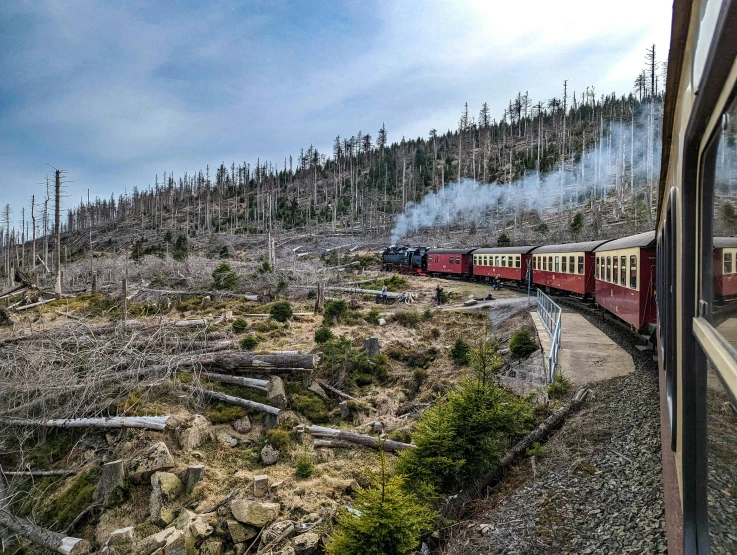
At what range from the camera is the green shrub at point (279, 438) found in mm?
9914

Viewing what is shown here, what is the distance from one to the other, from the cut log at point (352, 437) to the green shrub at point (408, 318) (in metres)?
8.99

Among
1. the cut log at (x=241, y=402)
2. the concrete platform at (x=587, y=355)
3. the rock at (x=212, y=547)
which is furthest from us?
the cut log at (x=241, y=402)

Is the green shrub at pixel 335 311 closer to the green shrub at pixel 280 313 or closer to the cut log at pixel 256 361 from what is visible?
the green shrub at pixel 280 313

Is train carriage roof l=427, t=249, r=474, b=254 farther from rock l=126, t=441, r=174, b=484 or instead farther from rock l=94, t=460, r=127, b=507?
rock l=94, t=460, r=127, b=507

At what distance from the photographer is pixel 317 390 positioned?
496 inches

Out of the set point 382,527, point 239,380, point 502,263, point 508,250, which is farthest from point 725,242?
point 502,263

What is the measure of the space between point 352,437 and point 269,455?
2039 mm

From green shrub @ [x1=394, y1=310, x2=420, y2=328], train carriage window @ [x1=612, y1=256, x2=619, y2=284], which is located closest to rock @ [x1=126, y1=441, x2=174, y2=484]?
train carriage window @ [x1=612, y1=256, x2=619, y2=284]

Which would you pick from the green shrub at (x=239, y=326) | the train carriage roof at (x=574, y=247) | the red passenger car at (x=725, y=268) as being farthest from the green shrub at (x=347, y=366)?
the red passenger car at (x=725, y=268)

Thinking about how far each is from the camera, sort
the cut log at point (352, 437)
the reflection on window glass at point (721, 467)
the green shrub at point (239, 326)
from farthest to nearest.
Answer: the green shrub at point (239, 326), the cut log at point (352, 437), the reflection on window glass at point (721, 467)

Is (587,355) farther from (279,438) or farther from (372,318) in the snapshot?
(372,318)

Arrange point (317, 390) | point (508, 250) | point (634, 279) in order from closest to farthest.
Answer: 1. point (634, 279)
2. point (317, 390)
3. point (508, 250)

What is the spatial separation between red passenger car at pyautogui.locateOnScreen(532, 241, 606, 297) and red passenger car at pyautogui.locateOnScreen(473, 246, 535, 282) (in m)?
1.12

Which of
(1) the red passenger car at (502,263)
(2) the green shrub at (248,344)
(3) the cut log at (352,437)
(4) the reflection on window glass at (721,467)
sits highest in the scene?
(1) the red passenger car at (502,263)
